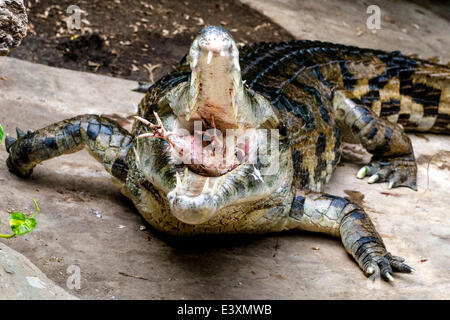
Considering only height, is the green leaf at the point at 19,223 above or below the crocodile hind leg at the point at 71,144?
above

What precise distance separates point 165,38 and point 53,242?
18.3 feet

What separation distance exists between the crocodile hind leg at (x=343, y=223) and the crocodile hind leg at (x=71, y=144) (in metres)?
1.32

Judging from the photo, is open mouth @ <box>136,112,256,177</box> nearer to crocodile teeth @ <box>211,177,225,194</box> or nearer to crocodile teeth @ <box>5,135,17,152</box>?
crocodile teeth @ <box>211,177,225,194</box>

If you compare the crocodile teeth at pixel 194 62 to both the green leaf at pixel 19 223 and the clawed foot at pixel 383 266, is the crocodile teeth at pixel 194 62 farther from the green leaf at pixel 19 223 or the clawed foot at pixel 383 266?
the clawed foot at pixel 383 266

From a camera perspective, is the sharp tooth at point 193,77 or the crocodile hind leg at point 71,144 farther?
the crocodile hind leg at point 71,144

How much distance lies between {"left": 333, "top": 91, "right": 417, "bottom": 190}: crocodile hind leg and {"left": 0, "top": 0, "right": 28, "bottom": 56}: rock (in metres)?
3.23

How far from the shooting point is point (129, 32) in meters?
8.88

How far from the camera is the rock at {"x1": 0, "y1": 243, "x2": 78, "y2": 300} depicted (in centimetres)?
279

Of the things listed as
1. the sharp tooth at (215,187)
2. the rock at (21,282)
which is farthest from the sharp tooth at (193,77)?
the rock at (21,282)

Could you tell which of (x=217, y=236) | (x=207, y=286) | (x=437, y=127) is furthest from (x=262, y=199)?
(x=437, y=127)

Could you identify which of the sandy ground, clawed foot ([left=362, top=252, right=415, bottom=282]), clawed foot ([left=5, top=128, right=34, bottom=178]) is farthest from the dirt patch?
clawed foot ([left=362, top=252, right=415, bottom=282])

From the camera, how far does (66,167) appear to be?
5.07 meters

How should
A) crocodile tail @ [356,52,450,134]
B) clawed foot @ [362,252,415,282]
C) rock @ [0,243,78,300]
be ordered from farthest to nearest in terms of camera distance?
crocodile tail @ [356,52,450,134], clawed foot @ [362,252,415,282], rock @ [0,243,78,300]

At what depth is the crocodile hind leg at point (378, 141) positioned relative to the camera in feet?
19.1
